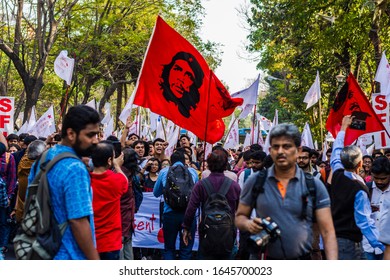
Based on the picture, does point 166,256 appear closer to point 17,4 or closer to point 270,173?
point 270,173

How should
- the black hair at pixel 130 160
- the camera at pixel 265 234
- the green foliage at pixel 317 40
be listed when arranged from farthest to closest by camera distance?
the green foliage at pixel 317 40, the black hair at pixel 130 160, the camera at pixel 265 234

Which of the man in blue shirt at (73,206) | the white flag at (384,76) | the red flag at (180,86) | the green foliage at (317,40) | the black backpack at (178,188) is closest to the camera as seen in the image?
the man in blue shirt at (73,206)

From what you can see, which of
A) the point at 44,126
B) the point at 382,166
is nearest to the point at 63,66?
the point at 44,126

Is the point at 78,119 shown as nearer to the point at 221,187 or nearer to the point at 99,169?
the point at 99,169

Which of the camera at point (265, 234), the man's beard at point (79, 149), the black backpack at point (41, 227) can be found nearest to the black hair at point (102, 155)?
the man's beard at point (79, 149)

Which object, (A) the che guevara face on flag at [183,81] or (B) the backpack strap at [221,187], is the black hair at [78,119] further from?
(A) the che guevara face on flag at [183,81]

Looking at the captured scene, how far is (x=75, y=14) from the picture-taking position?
2602 centimetres

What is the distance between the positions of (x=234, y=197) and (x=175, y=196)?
1.22 meters

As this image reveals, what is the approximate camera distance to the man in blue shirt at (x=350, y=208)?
20.6 feet

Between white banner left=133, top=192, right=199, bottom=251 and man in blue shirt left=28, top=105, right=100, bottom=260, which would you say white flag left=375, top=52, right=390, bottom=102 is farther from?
man in blue shirt left=28, top=105, right=100, bottom=260

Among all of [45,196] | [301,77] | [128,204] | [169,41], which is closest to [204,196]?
[128,204]

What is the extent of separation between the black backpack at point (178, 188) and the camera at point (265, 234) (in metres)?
4.17

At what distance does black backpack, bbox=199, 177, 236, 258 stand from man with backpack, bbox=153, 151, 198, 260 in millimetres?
1248

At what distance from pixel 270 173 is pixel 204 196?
293 cm
